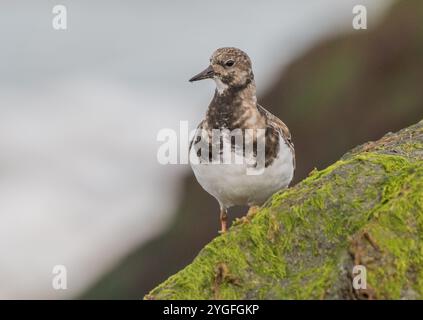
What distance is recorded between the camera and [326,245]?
6652mm

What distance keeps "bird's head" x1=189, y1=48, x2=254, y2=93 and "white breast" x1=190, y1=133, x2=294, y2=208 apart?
2.72 ft

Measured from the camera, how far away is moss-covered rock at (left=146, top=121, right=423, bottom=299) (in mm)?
6230

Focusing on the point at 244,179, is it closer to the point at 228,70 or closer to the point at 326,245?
the point at 228,70

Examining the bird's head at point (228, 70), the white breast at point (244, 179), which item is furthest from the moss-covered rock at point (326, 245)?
the bird's head at point (228, 70)

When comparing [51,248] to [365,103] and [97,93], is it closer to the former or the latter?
[365,103]

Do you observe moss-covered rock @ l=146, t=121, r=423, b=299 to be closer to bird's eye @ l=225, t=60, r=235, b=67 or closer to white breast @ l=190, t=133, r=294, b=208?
white breast @ l=190, t=133, r=294, b=208

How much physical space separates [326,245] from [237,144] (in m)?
2.40

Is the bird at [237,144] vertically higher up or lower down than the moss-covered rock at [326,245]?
higher up

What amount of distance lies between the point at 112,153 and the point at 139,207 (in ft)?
16.7

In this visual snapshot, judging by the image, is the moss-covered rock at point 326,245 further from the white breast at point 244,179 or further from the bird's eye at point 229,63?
the bird's eye at point 229,63

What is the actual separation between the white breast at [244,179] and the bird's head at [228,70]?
2.72 ft

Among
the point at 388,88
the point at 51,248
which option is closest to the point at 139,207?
the point at 51,248

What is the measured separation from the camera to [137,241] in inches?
795

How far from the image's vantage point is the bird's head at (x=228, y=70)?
30.5ft
